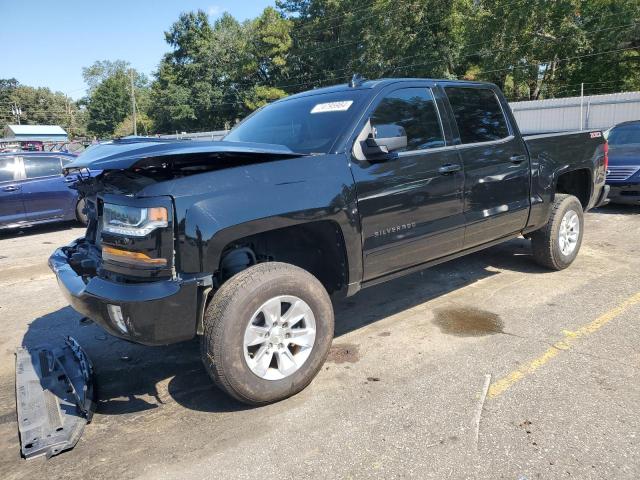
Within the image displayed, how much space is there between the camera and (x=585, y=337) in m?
3.96

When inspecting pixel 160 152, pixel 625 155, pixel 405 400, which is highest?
pixel 160 152

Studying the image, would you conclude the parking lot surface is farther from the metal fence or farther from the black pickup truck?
the metal fence

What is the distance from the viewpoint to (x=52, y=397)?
319cm

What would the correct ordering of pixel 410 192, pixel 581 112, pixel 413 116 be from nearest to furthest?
pixel 410 192 → pixel 413 116 → pixel 581 112

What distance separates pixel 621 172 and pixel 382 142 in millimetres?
7336

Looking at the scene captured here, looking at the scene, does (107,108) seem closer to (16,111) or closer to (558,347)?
(16,111)

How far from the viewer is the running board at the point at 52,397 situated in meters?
2.79

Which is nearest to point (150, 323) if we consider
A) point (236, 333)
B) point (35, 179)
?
point (236, 333)

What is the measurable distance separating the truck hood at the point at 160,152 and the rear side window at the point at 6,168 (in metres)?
7.65

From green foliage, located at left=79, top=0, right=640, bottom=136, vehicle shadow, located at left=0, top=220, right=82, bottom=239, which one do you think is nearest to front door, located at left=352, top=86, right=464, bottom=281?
vehicle shadow, located at left=0, top=220, right=82, bottom=239

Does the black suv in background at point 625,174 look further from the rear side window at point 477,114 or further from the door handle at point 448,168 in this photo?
the door handle at point 448,168

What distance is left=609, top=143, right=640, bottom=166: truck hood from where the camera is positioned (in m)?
8.95

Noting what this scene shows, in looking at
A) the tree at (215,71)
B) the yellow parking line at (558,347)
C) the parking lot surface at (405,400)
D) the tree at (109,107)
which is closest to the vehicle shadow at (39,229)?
the parking lot surface at (405,400)

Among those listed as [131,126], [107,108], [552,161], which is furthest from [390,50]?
[107,108]
